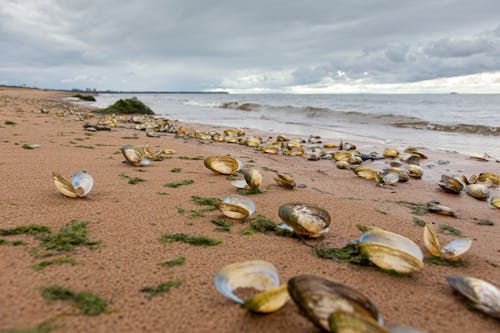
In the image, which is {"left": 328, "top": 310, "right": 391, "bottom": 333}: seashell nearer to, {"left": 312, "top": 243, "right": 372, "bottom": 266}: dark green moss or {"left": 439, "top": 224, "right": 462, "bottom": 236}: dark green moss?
{"left": 312, "top": 243, "right": 372, "bottom": 266}: dark green moss

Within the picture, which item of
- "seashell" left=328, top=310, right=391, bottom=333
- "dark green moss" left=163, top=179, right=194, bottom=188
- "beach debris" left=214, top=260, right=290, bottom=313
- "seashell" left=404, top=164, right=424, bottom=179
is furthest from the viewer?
"seashell" left=404, top=164, right=424, bottom=179

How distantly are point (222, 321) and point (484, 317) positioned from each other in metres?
1.16

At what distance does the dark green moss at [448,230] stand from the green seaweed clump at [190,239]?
6.46 feet

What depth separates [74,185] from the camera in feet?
9.08

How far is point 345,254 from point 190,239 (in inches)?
38.3

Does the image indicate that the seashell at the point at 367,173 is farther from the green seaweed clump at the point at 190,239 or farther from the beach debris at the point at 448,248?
the green seaweed clump at the point at 190,239

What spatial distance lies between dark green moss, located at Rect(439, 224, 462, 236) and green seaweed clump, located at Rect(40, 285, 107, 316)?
2640mm

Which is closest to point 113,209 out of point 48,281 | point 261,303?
point 48,281

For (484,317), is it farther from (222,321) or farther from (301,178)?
(301,178)

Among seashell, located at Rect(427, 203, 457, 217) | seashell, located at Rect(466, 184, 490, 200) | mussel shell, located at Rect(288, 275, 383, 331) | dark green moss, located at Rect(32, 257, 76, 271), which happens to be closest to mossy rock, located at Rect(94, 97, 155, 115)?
seashell, located at Rect(466, 184, 490, 200)

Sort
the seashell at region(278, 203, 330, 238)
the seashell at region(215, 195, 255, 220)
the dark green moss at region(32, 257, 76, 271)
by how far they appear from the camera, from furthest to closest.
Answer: the seashell at region(215, 195, 255, 220)
the seashell at region(278, 203, 330, 238)
the dark green moss at region(32, 257, 76, 271)

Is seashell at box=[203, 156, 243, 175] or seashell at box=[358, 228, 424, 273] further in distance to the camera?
seashell at box=[203, 156, 243, 175]

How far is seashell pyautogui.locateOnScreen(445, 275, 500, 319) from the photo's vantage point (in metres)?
1.42

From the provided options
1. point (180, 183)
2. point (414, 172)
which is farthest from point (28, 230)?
point (414, 172)
